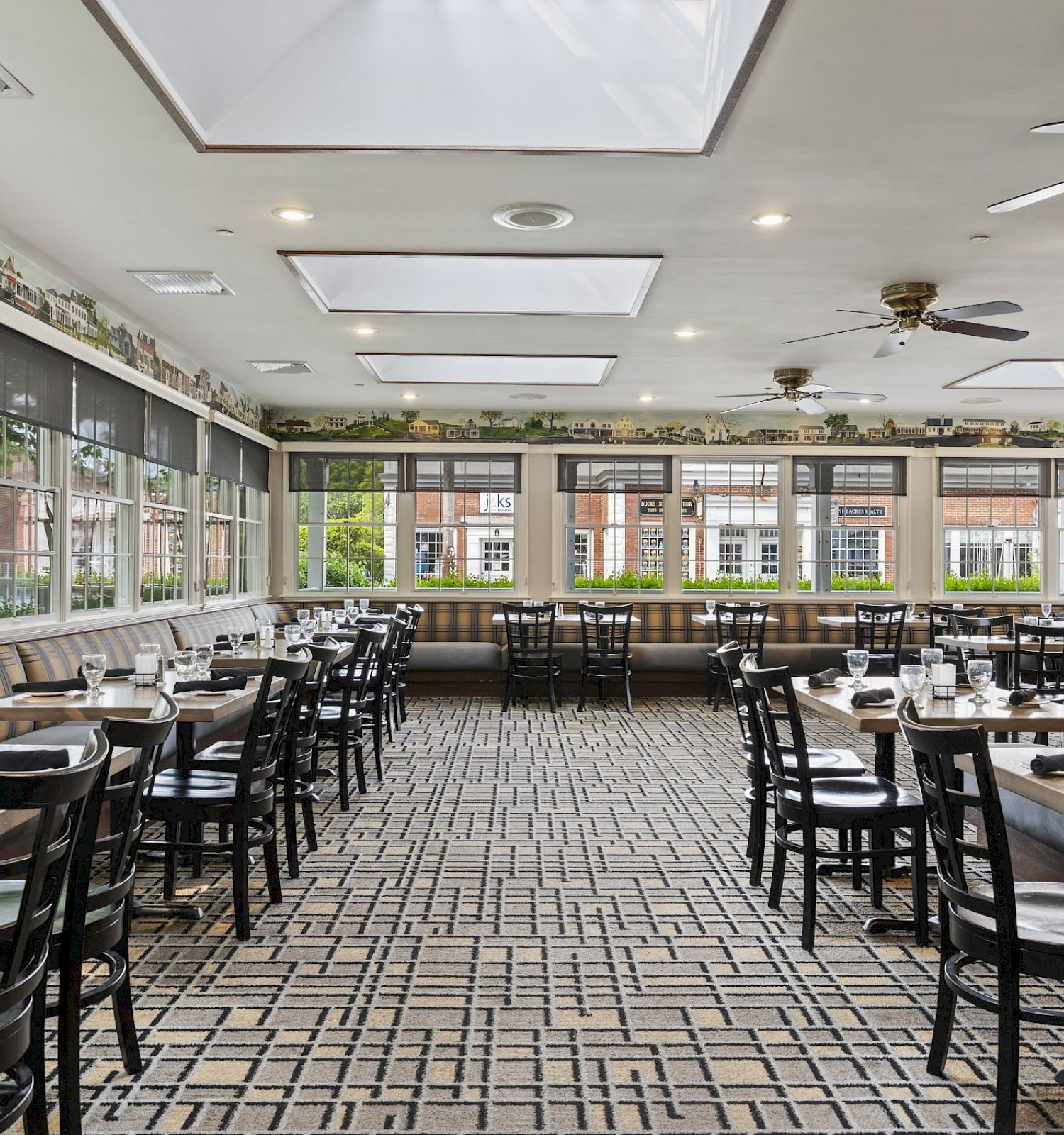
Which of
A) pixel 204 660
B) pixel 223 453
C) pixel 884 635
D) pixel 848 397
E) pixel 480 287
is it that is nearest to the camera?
pixel 204 660

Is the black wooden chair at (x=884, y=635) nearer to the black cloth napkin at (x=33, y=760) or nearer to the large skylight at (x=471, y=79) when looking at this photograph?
the large skylight at (x=471, y=79)

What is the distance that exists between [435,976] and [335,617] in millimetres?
5661

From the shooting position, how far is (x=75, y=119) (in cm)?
378

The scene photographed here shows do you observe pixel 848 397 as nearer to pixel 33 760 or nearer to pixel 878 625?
pixel 878 625

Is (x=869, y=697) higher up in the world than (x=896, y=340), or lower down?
lower down

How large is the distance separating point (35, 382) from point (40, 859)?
468 centimetres

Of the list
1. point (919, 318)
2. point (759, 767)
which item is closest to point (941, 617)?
point (919, 318)

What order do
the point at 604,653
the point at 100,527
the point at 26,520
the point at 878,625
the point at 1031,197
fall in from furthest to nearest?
1. the point at 878,625
2. the point at 604,653
3. the point at 100,527
4. the point at 26,520
5. the point at 1031,197

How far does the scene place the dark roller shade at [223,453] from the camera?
28.5ft

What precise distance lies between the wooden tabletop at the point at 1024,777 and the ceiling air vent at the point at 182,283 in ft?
16.6

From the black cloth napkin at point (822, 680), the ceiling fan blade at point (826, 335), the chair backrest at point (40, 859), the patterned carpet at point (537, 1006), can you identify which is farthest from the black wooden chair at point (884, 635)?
the chair backrest at point (40, 859)

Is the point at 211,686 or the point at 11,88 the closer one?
the point at 11,88

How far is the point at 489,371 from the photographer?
9227mm

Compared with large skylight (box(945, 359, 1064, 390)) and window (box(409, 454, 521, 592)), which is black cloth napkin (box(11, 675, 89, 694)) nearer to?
window (box(409, 454, 521, 592))
